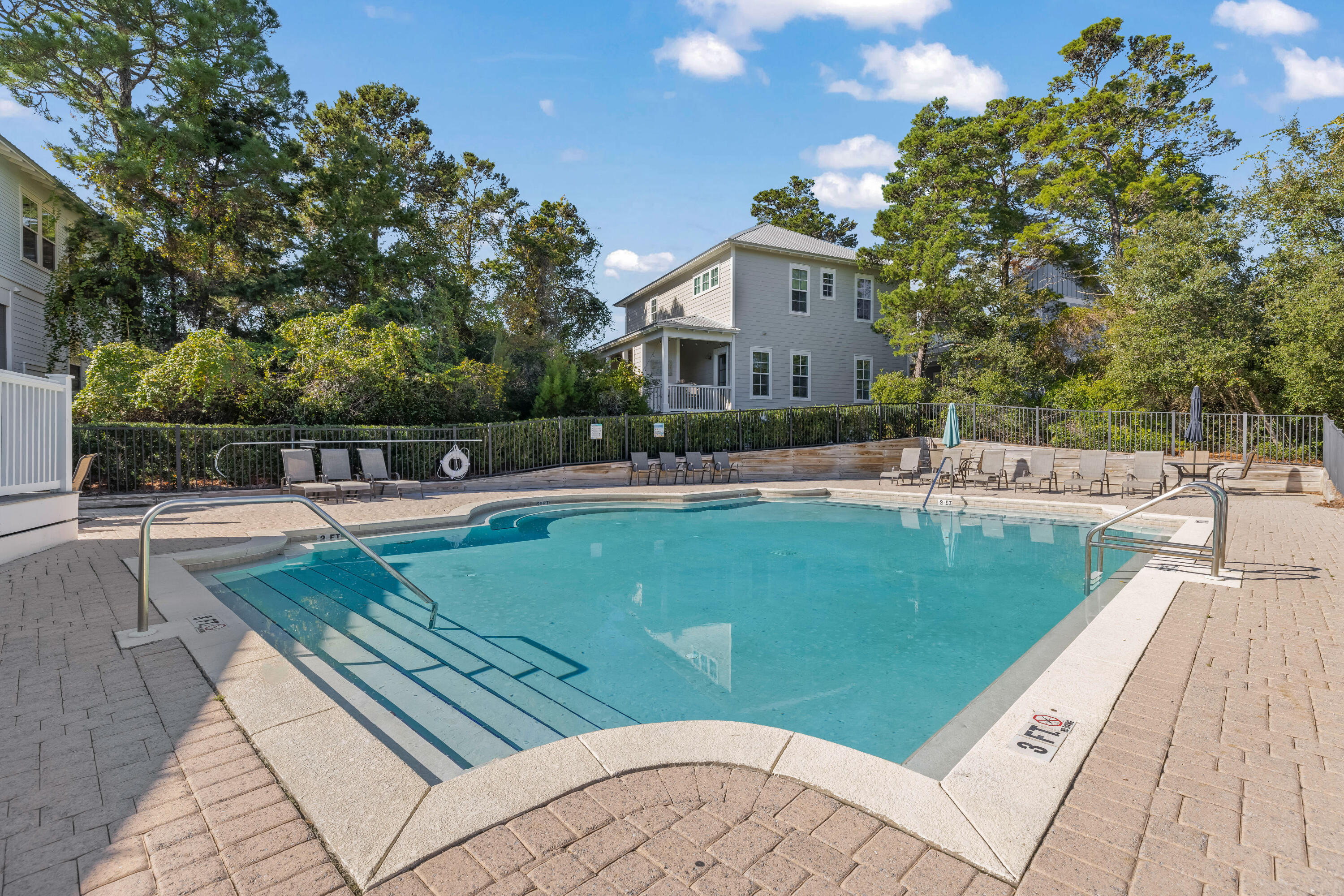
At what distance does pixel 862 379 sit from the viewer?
23.5 meters

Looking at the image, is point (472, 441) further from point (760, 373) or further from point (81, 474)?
point (760, 373)

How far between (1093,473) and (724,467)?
8.27m

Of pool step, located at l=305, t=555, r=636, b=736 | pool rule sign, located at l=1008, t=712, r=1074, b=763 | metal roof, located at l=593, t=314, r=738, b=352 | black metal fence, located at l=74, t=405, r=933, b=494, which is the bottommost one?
pool step, located at l=305, t=555, r=636, b=736

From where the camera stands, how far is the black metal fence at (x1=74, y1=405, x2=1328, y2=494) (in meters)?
11.3

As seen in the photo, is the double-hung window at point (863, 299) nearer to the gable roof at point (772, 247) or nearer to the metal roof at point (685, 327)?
the gable roof at point (772, 247)

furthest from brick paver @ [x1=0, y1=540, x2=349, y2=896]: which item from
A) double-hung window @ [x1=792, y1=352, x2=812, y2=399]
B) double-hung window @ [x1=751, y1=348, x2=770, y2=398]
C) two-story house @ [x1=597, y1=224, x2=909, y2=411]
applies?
double-hung window @ [x1=792, y1=352, x2=812, y2=399]

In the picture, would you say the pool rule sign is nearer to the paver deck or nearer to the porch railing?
the paver deck

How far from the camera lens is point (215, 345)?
1269 centimetres

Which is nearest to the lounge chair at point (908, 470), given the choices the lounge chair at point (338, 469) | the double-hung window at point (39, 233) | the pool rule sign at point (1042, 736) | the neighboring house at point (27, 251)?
the lounge chair at point (338, 469)

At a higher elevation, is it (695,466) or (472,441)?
(472,441)

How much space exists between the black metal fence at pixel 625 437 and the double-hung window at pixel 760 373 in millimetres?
3364

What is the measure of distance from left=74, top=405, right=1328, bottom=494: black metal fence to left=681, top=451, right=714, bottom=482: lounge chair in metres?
1.06

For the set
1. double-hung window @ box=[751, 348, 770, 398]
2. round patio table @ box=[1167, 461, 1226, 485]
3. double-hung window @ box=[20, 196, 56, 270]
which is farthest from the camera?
double-hung window @ box=[751, 348, 770, 398]

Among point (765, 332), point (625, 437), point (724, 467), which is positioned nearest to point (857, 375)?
point (765, 332)
